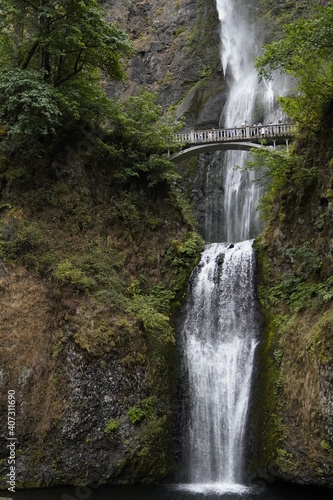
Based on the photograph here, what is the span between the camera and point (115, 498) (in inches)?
443

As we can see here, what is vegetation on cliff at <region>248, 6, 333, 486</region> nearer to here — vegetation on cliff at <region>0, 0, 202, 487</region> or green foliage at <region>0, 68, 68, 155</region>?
vegetation on cliff at <region>0, 0, 202, 487</region>

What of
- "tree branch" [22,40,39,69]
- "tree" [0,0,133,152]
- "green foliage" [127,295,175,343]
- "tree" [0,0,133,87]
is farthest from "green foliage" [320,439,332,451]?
"tree branch" [22,40,39,69]

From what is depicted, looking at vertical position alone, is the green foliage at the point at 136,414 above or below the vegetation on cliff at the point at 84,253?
below

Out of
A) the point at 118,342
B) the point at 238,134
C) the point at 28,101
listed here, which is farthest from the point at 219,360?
the point at 238,134

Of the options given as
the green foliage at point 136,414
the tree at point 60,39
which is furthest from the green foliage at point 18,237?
the green foliage at point 136,414

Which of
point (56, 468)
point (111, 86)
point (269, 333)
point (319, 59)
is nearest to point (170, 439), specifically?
point (56, 468)

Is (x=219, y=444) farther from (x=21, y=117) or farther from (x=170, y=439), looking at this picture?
(x=21, y=117)

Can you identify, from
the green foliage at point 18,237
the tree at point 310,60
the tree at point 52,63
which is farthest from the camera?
the tree at point 52,63

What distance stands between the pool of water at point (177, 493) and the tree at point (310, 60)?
38.6ft

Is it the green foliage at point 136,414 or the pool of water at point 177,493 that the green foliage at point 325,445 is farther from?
the green foliage at point 136,414

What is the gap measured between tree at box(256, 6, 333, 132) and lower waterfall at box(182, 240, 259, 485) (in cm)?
585

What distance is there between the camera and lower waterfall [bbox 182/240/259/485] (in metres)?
12.8

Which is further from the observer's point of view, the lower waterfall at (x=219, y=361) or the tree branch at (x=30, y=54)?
the tree branch at (x=30, y=54)

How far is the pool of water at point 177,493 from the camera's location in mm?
11008
